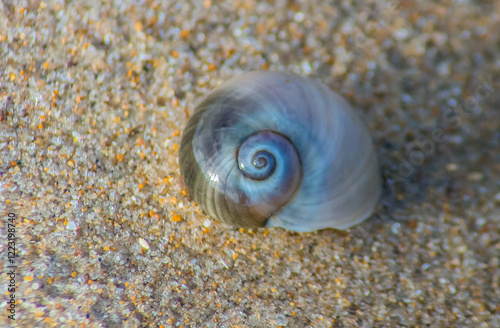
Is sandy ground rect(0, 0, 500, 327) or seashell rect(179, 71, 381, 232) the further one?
sandy ground rect(0, 0, 500, 327)

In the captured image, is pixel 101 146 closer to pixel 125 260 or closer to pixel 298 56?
pixel 125 260

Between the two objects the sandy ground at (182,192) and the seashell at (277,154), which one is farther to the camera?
the sandy ground at (182,192)

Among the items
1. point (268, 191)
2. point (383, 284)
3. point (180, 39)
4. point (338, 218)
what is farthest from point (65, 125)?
point (383, 284)

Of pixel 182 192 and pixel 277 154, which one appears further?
pixel 182 192
